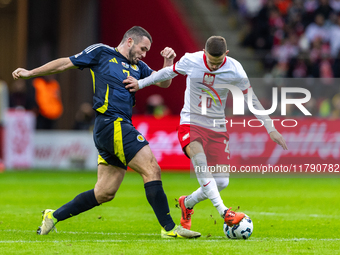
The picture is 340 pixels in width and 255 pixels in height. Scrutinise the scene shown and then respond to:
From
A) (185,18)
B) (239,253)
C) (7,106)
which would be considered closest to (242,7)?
(185,18)

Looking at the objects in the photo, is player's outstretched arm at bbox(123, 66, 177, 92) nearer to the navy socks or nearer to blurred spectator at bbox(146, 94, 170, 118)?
the navy socks

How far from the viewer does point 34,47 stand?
70.4 feet

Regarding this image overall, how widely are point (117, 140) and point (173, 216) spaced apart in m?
2.88

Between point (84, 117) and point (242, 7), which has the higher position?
point (242, 7)

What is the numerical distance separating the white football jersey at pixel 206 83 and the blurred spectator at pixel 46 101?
483 inches

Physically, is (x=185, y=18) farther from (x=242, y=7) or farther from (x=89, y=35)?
(x=89, y=35)

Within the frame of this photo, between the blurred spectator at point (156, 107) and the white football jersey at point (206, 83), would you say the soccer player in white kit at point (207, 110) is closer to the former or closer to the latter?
the white football jersey at point (206, 83)

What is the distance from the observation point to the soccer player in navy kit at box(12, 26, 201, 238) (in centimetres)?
630

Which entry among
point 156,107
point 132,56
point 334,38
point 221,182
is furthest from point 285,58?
point 132,56

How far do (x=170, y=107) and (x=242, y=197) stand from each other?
918 cm

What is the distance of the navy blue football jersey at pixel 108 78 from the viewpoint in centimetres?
653

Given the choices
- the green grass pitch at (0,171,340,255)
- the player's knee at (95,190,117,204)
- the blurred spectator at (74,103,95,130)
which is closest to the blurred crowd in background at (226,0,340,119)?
the green grass pitch at (0,171,340,255)

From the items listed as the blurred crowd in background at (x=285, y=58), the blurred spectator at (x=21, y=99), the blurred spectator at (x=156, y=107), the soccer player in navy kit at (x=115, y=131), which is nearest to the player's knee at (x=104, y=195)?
the soccer player in navy kit at (x=115, y=131)

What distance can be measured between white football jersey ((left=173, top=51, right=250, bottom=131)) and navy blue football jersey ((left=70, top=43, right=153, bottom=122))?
62 cm
